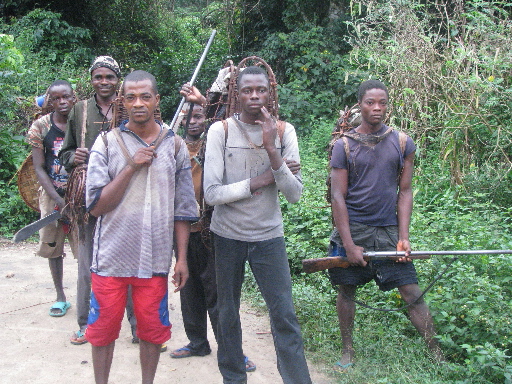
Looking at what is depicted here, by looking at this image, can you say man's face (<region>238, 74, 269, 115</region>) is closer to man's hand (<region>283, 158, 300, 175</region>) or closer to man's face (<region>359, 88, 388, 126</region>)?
man's hand (<region>283, 158, 300, 175</region>)

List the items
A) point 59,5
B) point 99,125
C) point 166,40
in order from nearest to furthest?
point 99,125 → point 59,5 → point 166,40

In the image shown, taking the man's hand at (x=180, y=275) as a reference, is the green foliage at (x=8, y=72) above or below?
above

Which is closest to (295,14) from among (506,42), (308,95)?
(308,95)

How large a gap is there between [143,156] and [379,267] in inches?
A: 69.5

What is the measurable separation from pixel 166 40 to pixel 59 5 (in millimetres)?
4048

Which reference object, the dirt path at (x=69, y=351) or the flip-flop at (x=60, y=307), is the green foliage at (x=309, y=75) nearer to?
the dirt path at (x=69, y=351)

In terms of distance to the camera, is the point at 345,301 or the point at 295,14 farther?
the point at 295,14

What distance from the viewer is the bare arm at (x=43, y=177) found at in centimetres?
456

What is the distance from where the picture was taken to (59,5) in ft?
51.9

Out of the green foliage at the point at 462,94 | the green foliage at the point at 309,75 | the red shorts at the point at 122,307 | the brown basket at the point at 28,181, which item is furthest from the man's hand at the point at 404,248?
the green foliage at the point at 309,75

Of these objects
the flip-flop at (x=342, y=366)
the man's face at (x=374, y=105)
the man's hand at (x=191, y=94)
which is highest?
the man's hand at (x=191, y=94)

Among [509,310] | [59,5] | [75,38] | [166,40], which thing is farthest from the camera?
[166,40]

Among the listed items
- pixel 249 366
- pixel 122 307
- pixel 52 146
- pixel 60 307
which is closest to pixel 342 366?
pixel 249 366

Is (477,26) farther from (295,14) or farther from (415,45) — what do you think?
(295,14)
